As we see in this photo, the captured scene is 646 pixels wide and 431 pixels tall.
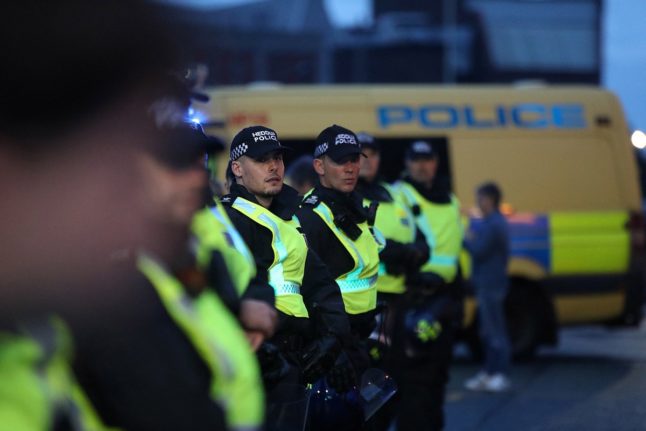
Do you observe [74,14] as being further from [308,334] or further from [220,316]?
[308,334]

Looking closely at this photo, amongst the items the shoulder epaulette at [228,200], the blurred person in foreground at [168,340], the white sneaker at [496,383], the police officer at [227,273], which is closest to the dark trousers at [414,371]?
the shoulder epaulette at [228,200]

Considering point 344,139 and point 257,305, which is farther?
point 344,139

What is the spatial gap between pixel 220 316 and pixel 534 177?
34.9ft

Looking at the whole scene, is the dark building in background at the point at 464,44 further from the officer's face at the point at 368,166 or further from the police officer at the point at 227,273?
the police officer at the point at 227,273

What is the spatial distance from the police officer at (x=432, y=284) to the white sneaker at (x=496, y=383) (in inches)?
127

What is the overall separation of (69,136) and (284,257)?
255 cm

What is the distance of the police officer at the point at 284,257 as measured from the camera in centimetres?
484

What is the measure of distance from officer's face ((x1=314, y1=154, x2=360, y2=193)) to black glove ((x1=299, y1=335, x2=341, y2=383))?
107cm

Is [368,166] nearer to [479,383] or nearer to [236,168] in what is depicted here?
[236,168]

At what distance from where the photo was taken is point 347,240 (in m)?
5.70

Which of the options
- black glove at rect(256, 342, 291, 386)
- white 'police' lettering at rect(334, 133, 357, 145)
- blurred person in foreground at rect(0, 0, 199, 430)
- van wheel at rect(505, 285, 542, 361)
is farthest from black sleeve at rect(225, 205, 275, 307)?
van wheel at rect(505, 285, 542, 361)

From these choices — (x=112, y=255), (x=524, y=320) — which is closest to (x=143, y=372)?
(x=112, y=255)

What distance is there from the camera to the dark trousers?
7426 millimetres

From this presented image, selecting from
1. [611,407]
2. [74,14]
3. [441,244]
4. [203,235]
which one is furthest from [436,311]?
[74,14]
